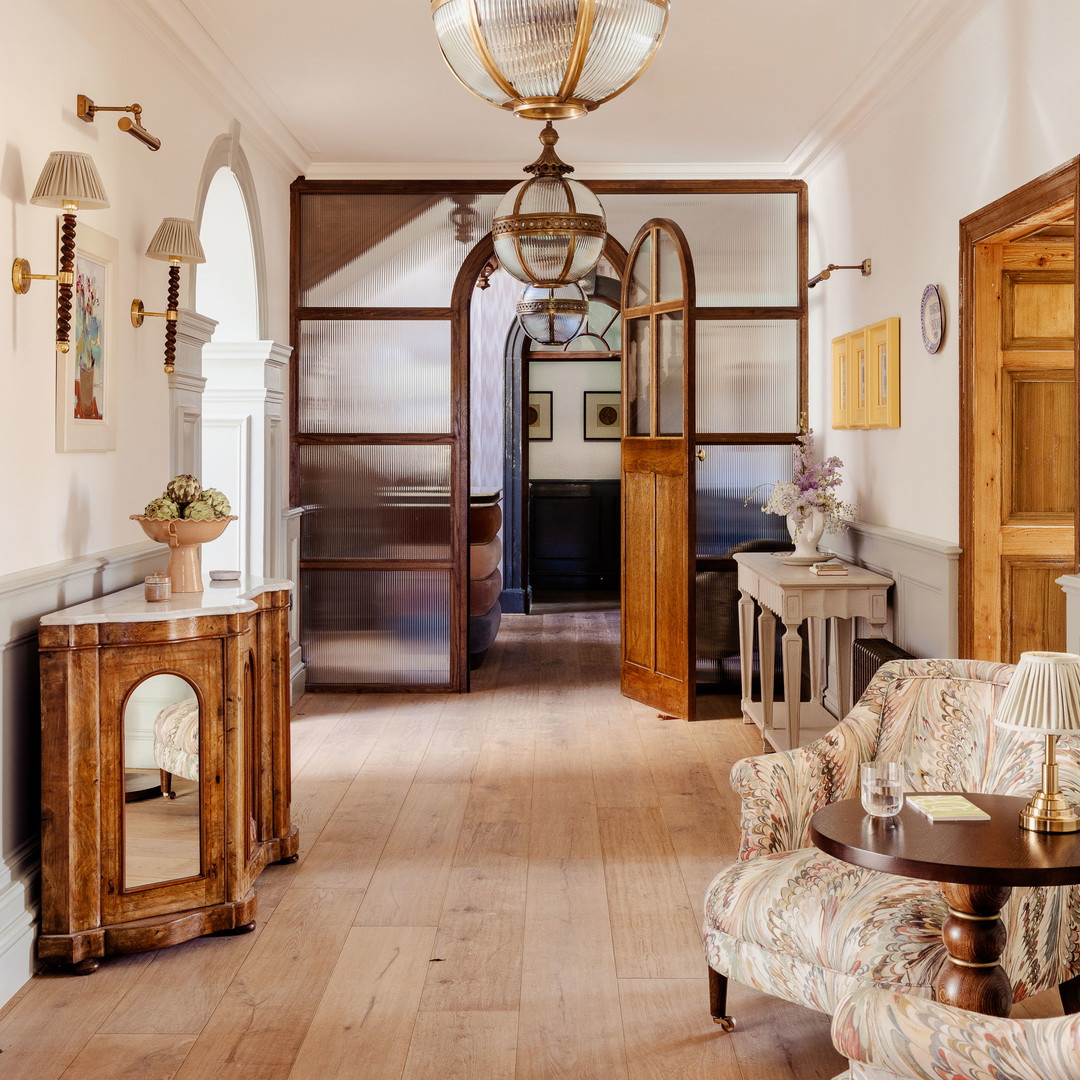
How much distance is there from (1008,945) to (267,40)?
14.0 ft

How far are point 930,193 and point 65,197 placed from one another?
128 inches

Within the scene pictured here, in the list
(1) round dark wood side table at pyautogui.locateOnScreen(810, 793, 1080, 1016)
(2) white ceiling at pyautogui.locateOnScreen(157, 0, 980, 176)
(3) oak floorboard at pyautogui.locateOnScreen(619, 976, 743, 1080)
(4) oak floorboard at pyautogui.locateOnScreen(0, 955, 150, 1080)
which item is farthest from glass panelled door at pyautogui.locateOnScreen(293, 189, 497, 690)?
(1) round dark wood side table at pyautogui.locateOnScreen(810, 793, 1080, 1016)

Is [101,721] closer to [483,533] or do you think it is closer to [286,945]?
[286,945]

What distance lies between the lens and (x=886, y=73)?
502cm

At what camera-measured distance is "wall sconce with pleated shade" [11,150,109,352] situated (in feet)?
10.4

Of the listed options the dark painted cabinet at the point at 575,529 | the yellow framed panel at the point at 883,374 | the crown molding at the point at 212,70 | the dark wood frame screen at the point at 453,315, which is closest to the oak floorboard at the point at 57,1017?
the crown molding at the point at 212,70

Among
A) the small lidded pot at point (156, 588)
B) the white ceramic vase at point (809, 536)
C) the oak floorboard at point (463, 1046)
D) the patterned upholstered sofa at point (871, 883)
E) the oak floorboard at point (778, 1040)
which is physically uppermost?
the white ceramic vase at point (809, 536)

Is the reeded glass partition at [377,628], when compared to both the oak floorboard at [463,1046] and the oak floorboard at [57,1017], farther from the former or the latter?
the oak floorboard at [463,1046]

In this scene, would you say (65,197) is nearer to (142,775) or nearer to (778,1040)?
(142,775)

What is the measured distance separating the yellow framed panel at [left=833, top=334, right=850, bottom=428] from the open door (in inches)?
31.1

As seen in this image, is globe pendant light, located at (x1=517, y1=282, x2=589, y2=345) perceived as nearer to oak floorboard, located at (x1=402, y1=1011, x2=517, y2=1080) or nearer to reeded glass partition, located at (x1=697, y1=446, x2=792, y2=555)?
reeded glass partition, located at (x1=697, y1=446, x2=792, y2=555)

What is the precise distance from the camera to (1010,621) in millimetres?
4430

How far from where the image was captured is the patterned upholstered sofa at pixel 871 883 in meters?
2.44

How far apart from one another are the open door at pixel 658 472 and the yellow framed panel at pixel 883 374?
902 millimetres
